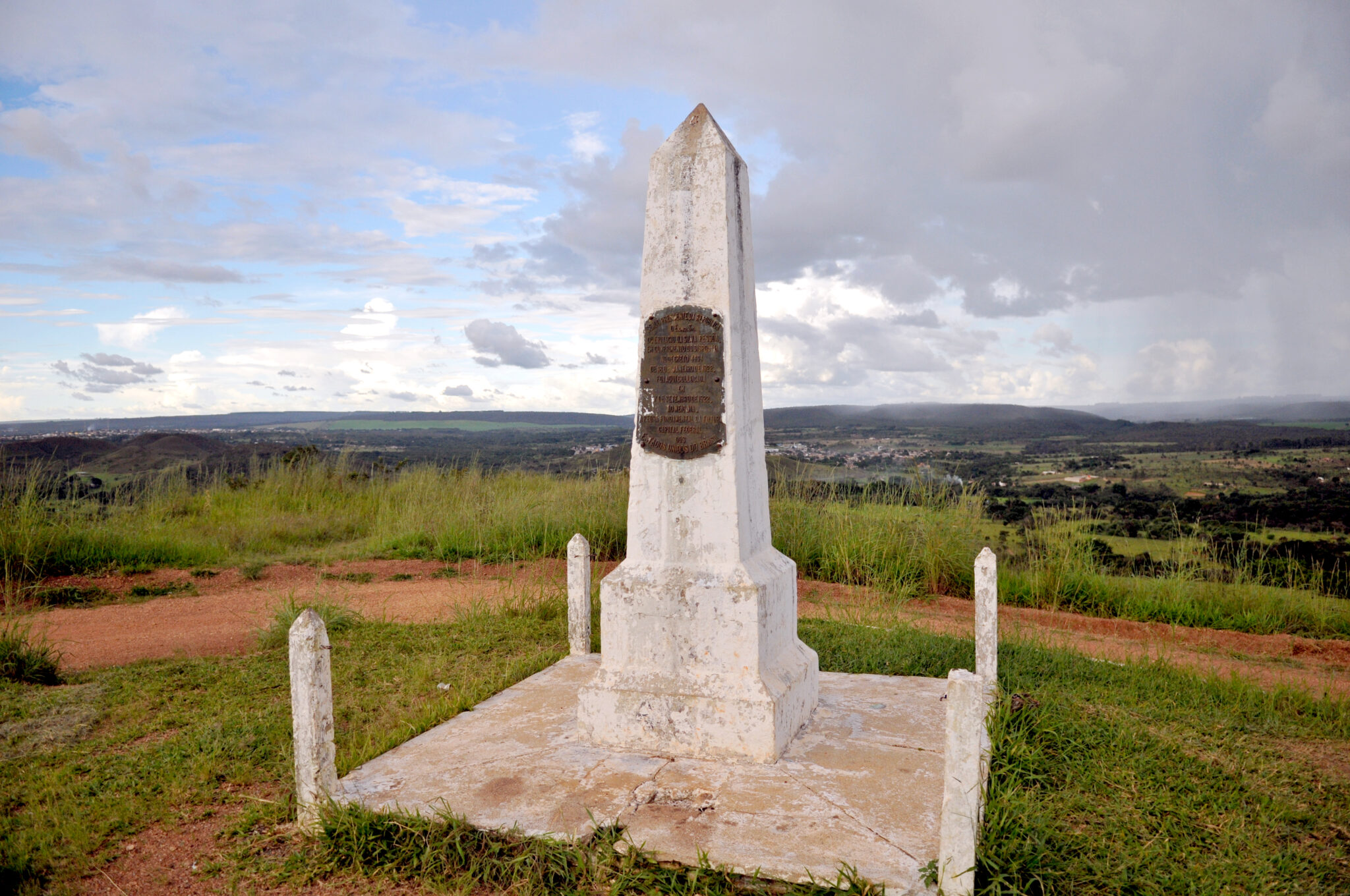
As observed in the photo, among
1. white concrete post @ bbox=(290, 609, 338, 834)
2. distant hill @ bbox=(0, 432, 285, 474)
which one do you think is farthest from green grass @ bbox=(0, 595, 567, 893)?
distant hill @ bbox=(0, 432, 285, 474)

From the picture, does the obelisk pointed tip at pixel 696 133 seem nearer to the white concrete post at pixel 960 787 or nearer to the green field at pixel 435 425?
the white concrete post at pixel 960 787

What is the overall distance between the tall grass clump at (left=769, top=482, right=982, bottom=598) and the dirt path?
1.08 feet

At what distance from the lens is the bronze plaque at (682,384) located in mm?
4055

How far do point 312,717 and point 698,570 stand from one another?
6.17 ft

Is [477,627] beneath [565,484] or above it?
beneath

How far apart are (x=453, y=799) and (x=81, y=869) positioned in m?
1.50

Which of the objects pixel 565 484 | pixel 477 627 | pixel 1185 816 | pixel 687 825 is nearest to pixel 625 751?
pixel 687 825

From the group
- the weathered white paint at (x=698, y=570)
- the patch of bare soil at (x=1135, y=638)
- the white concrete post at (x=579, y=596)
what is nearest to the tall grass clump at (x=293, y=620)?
the white concrete post at (x=579, y=596)

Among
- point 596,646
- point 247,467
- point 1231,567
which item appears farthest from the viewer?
point 247,467

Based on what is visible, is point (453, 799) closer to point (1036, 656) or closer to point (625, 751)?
point (625, 751)

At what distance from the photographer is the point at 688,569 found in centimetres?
409

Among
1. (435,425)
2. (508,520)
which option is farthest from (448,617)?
(435,425)

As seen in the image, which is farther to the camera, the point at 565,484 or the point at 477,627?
the point at 565,484

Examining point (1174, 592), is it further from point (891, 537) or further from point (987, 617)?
point (987, 617)
